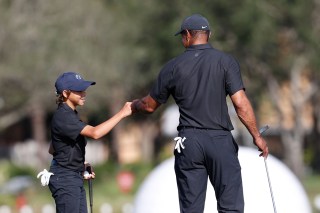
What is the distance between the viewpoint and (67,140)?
10.3m

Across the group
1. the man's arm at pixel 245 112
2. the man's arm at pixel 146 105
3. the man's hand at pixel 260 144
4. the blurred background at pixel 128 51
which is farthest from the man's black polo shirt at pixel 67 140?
the blurred background at pixel 128 51

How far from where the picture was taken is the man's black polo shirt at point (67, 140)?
10.2 metres

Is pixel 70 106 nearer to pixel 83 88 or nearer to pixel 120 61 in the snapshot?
pixel 83 88

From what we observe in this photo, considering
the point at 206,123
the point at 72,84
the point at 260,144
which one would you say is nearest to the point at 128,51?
the point at 72,84

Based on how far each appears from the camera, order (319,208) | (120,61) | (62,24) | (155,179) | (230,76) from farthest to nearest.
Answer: (120,61) → (62,24) → (319,208) → (155,179) → (230,76)

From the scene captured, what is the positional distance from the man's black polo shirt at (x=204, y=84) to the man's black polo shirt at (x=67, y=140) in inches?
38.5

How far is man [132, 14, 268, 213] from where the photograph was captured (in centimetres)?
977

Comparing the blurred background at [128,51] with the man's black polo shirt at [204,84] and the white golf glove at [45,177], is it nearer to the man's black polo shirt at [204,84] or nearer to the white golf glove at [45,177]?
the white golf glove at [45,177]

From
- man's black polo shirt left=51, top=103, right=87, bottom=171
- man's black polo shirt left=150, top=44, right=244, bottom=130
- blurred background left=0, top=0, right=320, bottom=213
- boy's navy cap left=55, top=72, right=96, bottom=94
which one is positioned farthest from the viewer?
blurred background left=0, top=0, right=320, bottom=213

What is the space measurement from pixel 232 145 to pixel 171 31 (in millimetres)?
26904

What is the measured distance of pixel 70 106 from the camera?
34.0 ft

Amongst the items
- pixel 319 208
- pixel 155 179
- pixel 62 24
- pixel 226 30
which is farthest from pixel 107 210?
pixel 226 30

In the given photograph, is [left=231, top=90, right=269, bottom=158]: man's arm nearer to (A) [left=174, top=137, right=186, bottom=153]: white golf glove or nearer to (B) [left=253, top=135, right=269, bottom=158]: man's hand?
(B) [left=253, top=135, right=269, bottom=158]: man's hand

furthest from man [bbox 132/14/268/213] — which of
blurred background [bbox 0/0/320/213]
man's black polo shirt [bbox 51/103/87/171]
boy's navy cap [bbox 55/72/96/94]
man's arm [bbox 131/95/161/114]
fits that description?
blurred background [bbox 0/0/320/213]
